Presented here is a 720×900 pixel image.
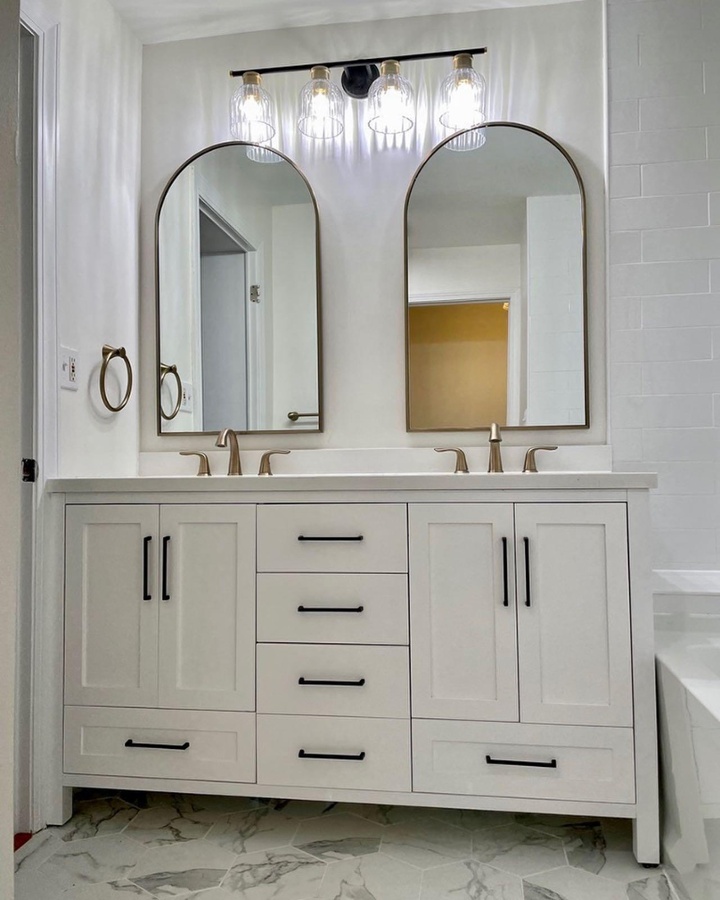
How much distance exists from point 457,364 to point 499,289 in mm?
273

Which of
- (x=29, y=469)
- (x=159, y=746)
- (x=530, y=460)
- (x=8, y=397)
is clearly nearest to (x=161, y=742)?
(x=159, y=746)

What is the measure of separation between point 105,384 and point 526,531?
134 cm

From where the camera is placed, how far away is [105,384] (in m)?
2.08

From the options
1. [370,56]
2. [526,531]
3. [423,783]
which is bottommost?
[423,783]

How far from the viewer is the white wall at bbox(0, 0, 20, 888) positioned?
1.40 ft

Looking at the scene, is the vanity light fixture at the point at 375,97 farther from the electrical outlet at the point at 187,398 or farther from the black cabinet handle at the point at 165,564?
the black cabinet handle at the point at 165,564

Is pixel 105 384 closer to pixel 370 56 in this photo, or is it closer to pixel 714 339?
pixel 370 56

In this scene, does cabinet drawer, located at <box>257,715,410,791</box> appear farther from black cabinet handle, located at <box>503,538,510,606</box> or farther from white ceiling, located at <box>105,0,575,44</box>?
white ceiling, located at <box>105,0,575,44</box>

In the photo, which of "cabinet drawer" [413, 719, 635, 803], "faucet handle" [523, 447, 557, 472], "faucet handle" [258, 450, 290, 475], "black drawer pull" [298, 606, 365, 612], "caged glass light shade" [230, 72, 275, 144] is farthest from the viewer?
"caged glass light shade" [230, 72, 275, 144]

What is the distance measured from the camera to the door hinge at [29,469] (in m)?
1.72

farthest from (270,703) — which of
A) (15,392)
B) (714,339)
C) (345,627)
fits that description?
(714,339)

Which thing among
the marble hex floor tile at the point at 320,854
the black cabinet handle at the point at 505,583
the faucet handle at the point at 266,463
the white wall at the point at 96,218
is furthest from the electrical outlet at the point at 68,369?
the black cabinet handle at the point at 505,583

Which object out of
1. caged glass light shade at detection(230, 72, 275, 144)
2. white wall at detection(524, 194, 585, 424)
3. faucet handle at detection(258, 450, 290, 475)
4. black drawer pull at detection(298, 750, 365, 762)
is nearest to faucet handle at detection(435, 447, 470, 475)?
white wall at detection(524, 194, 585, 424)

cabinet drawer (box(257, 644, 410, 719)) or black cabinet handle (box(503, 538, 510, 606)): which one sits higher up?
black cabinet handle (box(503, 538, 510, 606))
